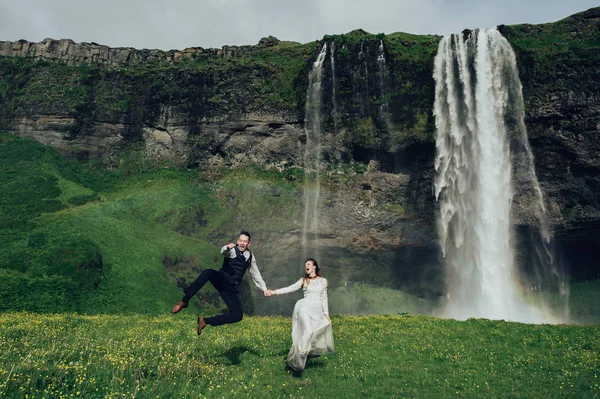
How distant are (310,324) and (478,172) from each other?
1437 inches

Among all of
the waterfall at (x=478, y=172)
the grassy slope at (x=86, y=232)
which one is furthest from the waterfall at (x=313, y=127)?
the waterfall at (x=478, y=172)

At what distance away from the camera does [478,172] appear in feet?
141

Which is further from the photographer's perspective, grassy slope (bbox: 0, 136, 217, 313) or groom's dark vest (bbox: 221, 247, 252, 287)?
grassy slope (bbox: 0, 136, 217, 313)

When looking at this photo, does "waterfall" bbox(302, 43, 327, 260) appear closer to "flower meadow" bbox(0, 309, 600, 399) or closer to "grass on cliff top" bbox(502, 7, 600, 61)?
"grass on cliff top" bbox(502, 7, 600, 61)

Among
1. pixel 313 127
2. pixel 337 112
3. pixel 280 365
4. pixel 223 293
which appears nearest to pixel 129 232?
pixel 313 127

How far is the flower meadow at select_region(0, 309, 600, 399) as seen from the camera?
7.97 metres

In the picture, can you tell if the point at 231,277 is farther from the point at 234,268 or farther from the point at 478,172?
the point at 478,172

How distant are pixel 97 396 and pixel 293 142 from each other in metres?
45.4

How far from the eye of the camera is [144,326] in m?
17.2

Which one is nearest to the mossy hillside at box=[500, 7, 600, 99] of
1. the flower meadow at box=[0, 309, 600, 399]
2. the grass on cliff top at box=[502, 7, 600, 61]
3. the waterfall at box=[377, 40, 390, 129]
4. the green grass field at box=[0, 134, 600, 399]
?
the grass on cliff top at box=[502, 7, 600, 61]

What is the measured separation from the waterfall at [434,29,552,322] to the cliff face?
4.54 feet

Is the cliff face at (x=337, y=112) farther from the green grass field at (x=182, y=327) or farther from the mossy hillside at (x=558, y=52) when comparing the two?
the green grass field at (x=182, y=327)

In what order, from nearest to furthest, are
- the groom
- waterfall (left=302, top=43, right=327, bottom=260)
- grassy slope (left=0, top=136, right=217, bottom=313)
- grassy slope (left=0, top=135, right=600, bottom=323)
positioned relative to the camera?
the groom < grassy slope (left=0, top=136, right=217, bottom=313) < grassy slope (left=0, top=135, right=600, bottom=323) < waterfall (left=302, top=43, right=327, bottom=260)

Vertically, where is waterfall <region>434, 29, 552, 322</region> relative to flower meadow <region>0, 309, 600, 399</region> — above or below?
above
